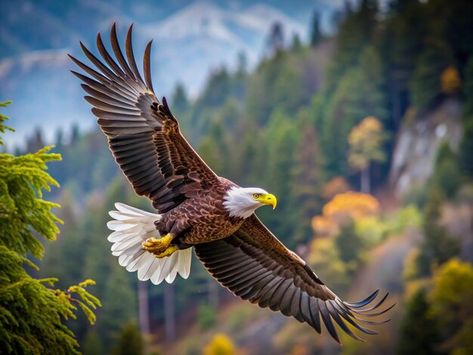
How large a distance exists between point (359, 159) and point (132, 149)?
156ft

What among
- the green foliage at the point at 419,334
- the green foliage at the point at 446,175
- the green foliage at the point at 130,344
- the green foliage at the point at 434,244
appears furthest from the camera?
the green foliage at the point at 446,175

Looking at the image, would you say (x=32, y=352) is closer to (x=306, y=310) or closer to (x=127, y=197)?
(x=306, y=310)

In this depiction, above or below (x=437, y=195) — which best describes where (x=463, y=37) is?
above

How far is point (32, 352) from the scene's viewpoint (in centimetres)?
528

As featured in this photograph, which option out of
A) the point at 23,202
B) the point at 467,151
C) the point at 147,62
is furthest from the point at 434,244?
the point at 23,202

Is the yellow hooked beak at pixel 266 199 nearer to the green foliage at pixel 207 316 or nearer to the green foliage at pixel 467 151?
the green foliage at pixel 207 316

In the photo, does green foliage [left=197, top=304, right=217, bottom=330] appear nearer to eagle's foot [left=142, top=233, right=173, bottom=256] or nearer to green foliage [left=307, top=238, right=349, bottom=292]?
green foliage [left=307, top=238, right=349, bottom=292]

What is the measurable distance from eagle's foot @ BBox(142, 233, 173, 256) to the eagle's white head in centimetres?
66

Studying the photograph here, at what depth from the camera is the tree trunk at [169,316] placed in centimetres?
4691

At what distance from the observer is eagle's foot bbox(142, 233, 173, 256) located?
733 centimetres

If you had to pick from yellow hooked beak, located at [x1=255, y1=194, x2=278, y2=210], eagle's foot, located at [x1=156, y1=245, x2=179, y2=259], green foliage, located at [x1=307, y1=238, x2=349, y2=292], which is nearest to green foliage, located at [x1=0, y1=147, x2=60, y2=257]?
eagle's foot, located at [x1=156, y1=245, x2=179, y2=259]

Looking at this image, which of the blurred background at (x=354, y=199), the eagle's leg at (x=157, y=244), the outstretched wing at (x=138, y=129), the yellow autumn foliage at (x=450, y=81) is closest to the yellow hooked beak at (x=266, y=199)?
the outstretched wing at (x=138, y=129)

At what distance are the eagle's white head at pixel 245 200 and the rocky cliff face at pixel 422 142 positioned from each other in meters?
44.6

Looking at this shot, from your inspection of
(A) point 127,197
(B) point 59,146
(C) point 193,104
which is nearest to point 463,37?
(A) point 127,197
